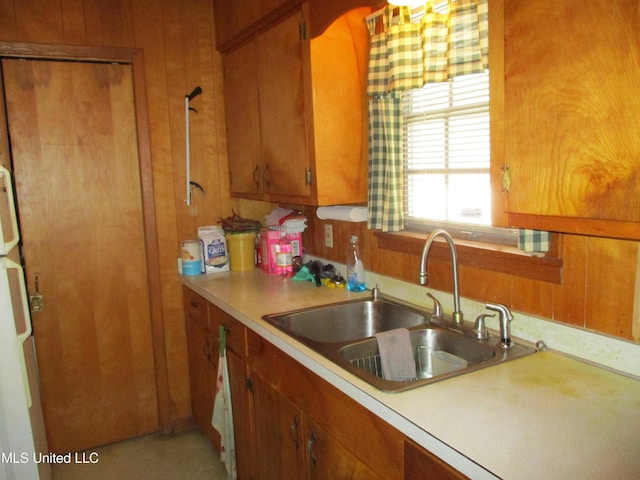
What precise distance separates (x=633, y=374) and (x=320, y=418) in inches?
33.4

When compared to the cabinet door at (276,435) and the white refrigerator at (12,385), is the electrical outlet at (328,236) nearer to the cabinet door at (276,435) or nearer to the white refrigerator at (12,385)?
the cabinet door at (276,435)

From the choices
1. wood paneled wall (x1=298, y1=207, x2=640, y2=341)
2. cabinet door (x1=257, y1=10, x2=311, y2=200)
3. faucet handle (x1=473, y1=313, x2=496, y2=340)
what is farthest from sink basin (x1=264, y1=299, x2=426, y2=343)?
cabinet door (x1=257, y1=10, x2=311, y2=200)

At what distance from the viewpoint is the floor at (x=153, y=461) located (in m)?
2.63

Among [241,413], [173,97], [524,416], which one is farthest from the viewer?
[173,97]

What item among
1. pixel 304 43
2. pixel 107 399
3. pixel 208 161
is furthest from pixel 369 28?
pixel 107 399

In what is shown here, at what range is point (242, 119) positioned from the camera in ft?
8.88

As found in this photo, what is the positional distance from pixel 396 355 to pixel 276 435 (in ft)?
1.87

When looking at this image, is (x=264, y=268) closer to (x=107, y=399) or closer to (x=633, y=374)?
(x=107, y=399)

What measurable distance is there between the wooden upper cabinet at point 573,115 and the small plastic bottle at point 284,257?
1.60 meters

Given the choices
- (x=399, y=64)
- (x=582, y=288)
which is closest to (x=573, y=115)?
(x=582, y=288)

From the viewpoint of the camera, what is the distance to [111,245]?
2.84 meters

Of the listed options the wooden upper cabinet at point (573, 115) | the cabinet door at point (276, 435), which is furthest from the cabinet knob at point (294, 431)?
the wooden upper cabinet at point (573, 115)

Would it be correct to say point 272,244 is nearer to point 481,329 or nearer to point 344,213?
point 344,213

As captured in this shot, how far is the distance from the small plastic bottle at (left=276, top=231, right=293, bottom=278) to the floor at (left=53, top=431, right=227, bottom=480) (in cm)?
101
